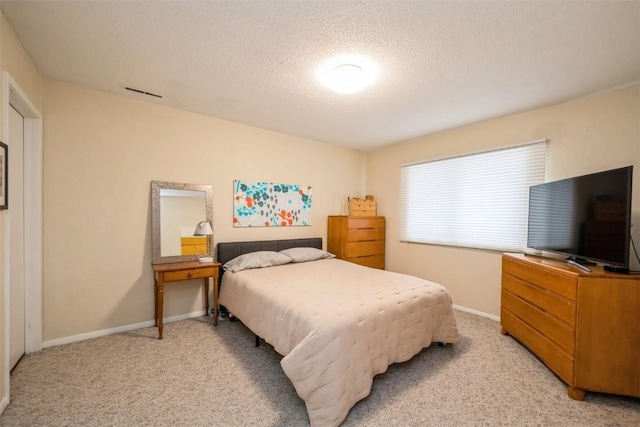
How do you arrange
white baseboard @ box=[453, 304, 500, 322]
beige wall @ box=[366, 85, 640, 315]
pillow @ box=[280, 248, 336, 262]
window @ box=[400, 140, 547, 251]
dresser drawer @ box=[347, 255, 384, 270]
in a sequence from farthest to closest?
dresser drawer @ box=[347, 255, 384, 270]
pillow @ box=[280, 248, 336, 262]
white baseboard @ box=[453, 304, 500, 322]
window @ box=[400, 140, 547, 251]
beige wall @ box=[366, 85, 640, 315]

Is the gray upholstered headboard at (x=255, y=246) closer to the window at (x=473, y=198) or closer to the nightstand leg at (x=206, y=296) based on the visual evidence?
the nightstand leg at (x=206, y=296)

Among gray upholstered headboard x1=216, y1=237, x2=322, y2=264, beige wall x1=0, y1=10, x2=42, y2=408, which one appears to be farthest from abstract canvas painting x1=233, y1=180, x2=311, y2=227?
beige wall x1=0, y1=10, x2=42, y2=408

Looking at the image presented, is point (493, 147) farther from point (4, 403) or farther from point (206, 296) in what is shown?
point (4, 403)

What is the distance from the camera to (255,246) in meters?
3.45

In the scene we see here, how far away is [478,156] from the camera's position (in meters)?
3.30

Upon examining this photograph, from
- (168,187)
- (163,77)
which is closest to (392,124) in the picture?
(163,77)

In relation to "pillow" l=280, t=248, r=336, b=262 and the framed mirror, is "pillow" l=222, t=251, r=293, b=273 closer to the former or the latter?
"pillow" l=280, t=248, r=336, b=262

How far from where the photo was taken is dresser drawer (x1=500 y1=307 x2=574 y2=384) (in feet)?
6.20

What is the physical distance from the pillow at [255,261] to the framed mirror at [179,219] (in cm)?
36

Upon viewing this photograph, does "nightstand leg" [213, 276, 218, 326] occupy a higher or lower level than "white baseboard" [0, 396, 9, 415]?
higher

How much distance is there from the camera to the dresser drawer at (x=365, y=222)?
13.2 ft

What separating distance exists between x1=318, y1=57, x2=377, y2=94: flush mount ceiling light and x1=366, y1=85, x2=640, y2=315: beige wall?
190 centimetres

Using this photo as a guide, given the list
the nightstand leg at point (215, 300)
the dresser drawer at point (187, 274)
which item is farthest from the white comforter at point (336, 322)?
the dresser drawer at point (187, 274)

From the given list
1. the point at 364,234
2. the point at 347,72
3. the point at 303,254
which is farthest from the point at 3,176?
the point at 364,234
